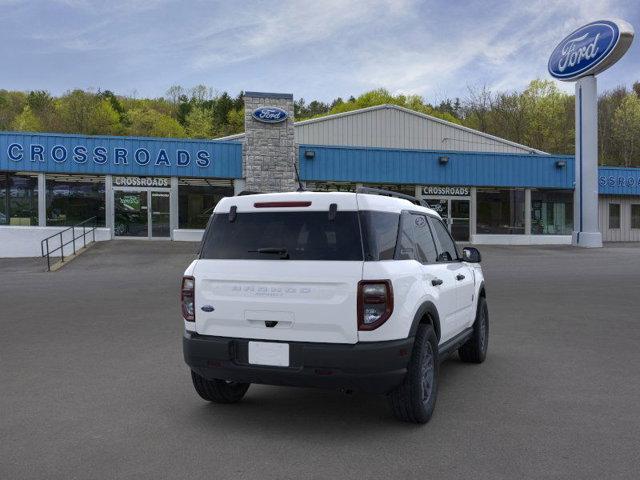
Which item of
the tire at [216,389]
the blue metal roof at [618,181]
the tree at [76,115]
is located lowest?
the tire at [216,389]

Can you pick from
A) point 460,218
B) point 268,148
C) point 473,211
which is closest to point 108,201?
point 268,148

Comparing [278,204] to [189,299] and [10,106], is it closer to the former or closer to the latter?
[189,299]

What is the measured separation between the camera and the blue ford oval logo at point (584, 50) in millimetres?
26656

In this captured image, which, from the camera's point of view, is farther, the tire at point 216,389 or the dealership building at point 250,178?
the dealership building at point 250,178

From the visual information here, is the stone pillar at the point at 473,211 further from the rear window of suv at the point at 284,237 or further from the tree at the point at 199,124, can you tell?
the tree at the point at 199,124

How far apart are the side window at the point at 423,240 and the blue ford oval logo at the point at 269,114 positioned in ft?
72.1

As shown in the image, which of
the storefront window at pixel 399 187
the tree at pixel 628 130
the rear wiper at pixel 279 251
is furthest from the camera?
the tree at pixel 628 130

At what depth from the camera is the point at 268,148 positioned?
2688cm

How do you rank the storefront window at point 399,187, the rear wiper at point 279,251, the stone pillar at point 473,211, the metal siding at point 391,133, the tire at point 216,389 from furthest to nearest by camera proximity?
the metal siding at point 391,133 < the stone pillar at point 473,211 < the storefront window at point 399,187 < the tire at point 216,389 < the rear wiper at point 279,251

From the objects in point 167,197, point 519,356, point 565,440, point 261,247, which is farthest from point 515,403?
point 167,197

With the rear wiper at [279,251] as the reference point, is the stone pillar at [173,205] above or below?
above

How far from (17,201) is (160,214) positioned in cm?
589

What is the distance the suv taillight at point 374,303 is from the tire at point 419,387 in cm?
Answer: 52

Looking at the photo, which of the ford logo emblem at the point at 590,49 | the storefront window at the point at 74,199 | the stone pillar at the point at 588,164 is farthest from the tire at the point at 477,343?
the ford logo emblem at the point at 590,49
